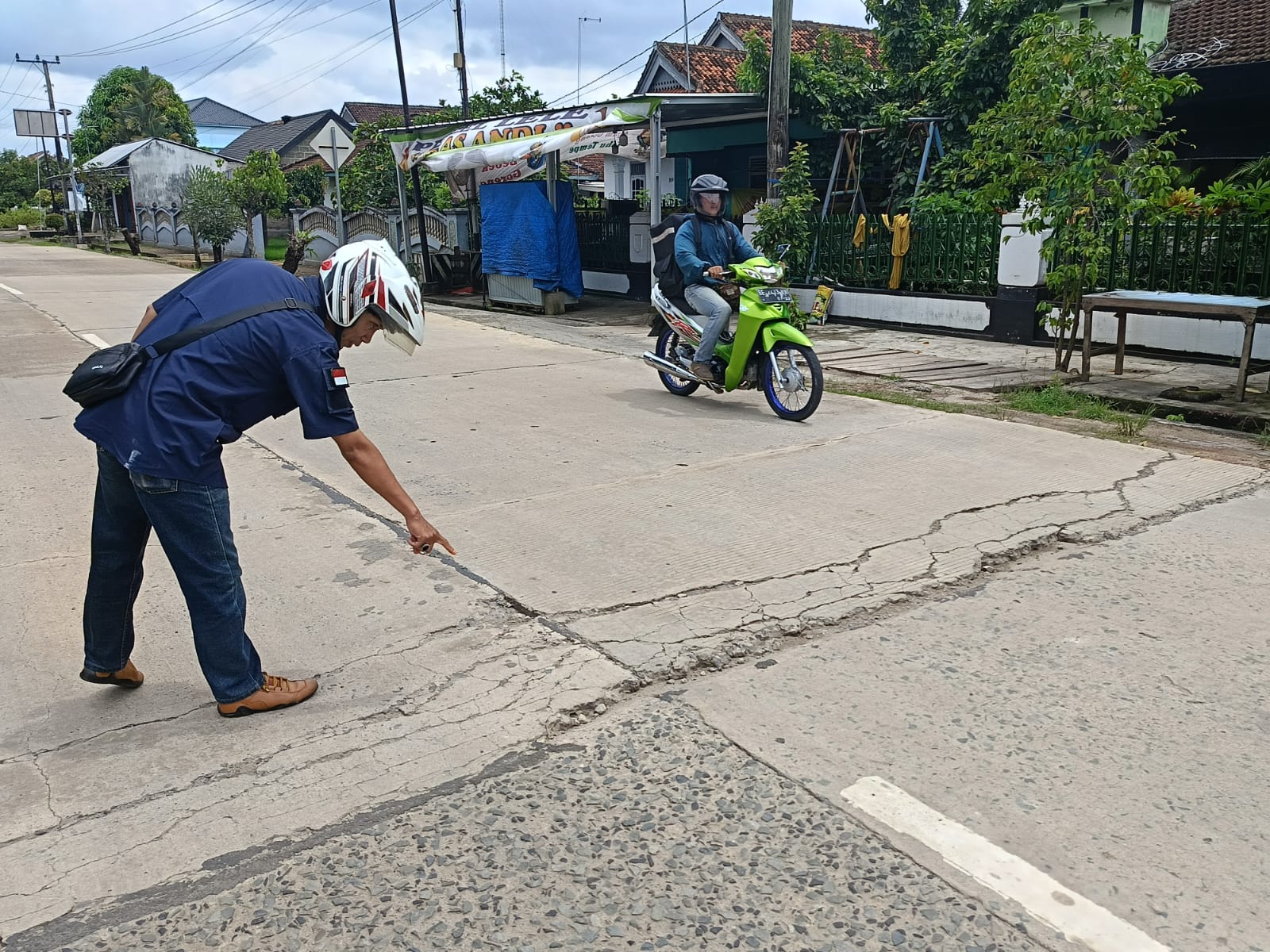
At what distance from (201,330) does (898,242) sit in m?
11.5

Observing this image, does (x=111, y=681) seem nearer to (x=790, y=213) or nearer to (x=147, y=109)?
(x=790, y=213)

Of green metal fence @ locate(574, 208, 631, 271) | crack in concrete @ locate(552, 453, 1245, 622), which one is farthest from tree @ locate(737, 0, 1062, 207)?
crack in concrete @ locate(552, 453, 1245, 622)

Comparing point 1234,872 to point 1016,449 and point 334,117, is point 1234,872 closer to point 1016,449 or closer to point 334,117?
point 1016,449

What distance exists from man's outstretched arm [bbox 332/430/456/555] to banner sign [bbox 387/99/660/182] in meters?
11.5

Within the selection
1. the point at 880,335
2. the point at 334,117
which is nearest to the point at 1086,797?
the point at 880,335

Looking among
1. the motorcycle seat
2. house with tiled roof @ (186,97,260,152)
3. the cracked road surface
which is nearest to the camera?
the cracked road surface

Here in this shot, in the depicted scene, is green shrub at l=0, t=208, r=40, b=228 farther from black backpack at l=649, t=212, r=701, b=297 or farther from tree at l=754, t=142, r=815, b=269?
black backpack at l=649, t=212, r=701, b=297

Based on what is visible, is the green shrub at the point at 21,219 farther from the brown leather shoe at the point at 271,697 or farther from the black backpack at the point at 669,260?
the brown leather shoe at the point at 271,697

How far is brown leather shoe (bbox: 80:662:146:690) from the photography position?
3730 millimetres

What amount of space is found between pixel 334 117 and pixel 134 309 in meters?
39.1

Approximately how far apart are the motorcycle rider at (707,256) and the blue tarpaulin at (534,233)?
8042 mm

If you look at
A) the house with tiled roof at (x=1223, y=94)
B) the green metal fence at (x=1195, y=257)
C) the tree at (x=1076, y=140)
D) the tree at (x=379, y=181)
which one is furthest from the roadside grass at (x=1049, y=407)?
the tree at (x=379, y=181)

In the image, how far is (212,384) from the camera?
3213 mm

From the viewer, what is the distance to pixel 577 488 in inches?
249
